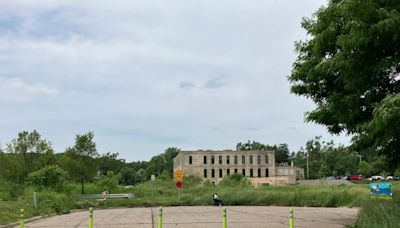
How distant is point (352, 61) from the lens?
12633 millimetres

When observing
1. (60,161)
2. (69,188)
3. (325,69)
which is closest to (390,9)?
(325,69)

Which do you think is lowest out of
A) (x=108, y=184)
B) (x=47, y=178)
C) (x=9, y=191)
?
(x=108, y=184)

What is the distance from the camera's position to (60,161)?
49.8 m

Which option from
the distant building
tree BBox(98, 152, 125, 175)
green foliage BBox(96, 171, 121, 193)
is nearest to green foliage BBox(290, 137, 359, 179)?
the distant building

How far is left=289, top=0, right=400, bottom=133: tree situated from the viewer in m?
11.2

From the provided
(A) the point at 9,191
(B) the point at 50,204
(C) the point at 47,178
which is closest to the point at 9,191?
(A) the point at 9,191

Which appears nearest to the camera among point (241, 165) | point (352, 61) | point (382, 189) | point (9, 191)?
point (352, 61)

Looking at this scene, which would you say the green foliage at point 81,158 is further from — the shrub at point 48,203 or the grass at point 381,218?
the grass at point 381,218

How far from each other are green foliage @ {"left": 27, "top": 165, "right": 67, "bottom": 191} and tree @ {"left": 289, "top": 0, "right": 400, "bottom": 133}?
89.1ft

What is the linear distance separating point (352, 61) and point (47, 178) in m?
32.1

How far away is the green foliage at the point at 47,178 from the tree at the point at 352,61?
27.2 meters

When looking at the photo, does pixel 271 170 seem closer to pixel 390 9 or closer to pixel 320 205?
pixel 320 205

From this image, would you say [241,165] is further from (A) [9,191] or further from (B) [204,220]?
(B) [204,220]

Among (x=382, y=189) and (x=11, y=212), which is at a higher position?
(x=382, y=189)
